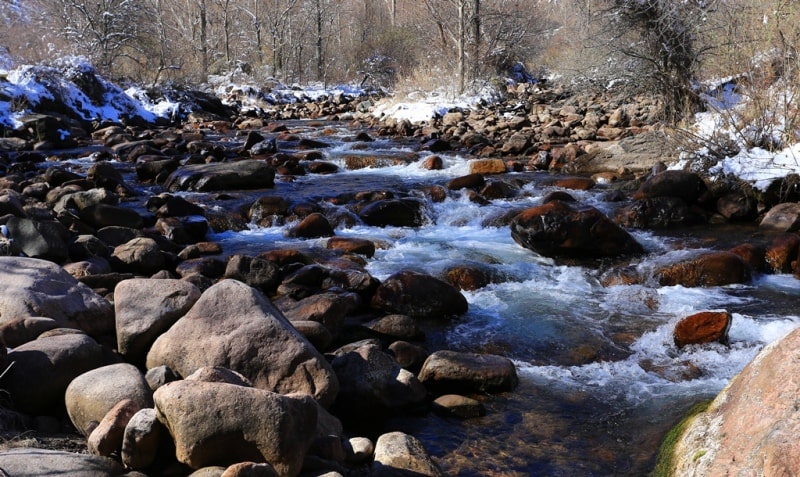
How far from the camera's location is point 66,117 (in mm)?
17609

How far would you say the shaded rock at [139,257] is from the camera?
21.1 ft

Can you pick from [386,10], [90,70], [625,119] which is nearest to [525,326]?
[625,119]

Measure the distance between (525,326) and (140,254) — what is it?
12.8 feet

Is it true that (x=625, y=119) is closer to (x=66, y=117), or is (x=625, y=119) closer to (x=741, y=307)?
(x=741, y=307)

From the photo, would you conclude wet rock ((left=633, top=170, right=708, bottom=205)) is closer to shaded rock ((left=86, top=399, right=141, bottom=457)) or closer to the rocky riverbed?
the rocky riverbed

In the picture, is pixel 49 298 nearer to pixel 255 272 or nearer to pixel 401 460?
pixel 255 272

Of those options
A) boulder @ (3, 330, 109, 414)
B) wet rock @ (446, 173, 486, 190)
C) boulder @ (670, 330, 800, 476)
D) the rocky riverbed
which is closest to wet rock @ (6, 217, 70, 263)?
the rocky riverbed

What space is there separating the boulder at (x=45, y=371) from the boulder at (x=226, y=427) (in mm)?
917

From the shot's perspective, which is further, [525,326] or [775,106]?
[775,106]

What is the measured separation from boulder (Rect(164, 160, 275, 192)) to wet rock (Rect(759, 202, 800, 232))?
24.2 feet

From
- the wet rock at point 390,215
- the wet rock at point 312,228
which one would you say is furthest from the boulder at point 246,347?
the wet rock at point 390,215

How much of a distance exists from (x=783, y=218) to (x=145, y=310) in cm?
705

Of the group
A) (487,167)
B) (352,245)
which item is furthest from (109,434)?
(487,167)

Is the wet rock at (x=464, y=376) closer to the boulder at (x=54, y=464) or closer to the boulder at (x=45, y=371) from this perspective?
the boulder at (x=45, y=371)
